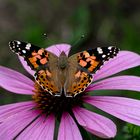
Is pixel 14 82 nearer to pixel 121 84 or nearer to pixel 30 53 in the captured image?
pixel 30 53

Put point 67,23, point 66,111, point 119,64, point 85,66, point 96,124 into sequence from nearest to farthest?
point 96,124
point 85,66
point 66,111
point 119,64
point 67,23

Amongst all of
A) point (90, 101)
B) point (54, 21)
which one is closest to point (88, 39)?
point (54, 21)

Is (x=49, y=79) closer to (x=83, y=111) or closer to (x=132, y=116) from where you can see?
(x=83, y=111)

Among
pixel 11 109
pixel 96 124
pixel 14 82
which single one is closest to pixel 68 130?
pixel 96 124

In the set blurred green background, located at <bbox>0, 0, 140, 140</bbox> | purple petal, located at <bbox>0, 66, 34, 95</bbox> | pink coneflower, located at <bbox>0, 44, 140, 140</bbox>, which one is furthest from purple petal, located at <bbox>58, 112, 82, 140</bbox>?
blurred green background, located at <bbox>0, 0, 140, 140</bbox>

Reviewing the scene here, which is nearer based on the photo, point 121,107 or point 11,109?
point 121,107

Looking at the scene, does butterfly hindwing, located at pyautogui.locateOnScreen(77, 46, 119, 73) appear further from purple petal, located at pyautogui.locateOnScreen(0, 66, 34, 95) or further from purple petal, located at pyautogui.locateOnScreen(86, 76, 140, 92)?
purple petal, located at pyautogui.locateOnScreen(0, 66, 34, 95)
